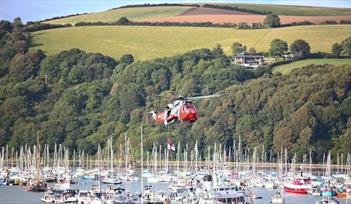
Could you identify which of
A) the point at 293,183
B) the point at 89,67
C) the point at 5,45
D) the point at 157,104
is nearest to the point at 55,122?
the point at 157,104

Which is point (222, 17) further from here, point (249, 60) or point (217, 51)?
point (249, 60)

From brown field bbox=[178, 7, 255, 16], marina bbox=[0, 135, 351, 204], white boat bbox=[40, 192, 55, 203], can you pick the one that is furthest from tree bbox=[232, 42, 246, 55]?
white boat bbox=[40, 192, 55, 203]

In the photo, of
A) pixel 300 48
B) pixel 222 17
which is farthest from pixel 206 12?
pixel 300 48

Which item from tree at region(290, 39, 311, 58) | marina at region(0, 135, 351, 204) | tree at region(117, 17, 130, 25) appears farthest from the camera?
tree at region(117, 17, 130, 25)

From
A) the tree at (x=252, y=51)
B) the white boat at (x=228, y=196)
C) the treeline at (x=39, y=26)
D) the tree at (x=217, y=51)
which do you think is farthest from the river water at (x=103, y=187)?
the treeline at (x=39, y=26)

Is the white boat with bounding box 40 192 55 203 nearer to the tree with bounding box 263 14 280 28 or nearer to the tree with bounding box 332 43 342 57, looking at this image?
the tree with bounding box 332 43 342 57

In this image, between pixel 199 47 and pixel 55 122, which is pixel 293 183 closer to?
pixel 55 122
